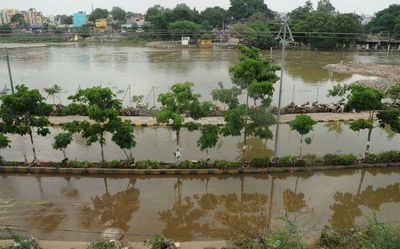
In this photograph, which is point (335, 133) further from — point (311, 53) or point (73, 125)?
point (311, 53)

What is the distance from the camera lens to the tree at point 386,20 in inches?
2990

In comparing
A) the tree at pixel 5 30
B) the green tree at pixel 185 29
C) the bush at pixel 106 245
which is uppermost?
the green tree at pixel 185 29

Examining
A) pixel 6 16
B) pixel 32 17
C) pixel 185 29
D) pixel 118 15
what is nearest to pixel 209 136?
pixel 185 29

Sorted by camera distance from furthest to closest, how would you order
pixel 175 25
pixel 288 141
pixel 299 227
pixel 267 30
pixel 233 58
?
pixel 175 25 → pixel 267 30 → pixel 233 58 → pixel 288 141 → pixel 299 227

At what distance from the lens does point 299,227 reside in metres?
A: 13.9

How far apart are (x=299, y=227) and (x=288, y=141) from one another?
8.72 meters

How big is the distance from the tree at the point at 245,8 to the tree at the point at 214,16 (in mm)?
7186

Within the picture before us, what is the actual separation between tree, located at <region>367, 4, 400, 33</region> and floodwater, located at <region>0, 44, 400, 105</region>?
1624 cm

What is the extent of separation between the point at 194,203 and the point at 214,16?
88.8 m

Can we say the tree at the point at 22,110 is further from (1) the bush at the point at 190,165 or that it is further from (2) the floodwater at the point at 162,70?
(2) the floodwater at the point at 162,70

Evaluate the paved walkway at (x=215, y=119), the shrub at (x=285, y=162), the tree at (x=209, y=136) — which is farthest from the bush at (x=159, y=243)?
the paved walkway at (x=215, y=119)

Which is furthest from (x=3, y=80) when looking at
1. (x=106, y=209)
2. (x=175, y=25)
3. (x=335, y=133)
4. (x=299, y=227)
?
(x=175, y=25)

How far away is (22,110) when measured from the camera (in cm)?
1761

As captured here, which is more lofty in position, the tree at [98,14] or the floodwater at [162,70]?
the tree at [98,14]
